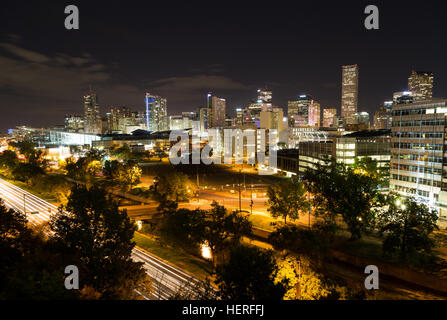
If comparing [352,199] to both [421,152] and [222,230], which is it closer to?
[222,230]

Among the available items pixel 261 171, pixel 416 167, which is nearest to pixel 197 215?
pixel 416 167

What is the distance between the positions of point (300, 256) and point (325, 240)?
4.11 meters

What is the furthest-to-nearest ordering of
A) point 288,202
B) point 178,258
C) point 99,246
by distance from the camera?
point 288,202, point 178,258, point 99,246

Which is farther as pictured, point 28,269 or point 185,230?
point 185,230

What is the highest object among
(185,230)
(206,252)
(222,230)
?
(222,230)

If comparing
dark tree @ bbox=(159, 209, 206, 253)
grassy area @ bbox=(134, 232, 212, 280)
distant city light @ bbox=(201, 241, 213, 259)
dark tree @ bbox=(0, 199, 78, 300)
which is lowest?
distant city light @ bbox=(201, 241, 213, 259)

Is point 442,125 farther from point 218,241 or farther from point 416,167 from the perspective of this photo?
point 218,241

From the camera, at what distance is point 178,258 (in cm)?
2861

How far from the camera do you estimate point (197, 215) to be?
28.5m

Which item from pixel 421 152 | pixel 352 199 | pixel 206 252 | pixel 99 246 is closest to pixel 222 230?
pixel 206 252

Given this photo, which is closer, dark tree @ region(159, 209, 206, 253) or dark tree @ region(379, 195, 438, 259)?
dark tree @ region(379, 195, 438, 259)

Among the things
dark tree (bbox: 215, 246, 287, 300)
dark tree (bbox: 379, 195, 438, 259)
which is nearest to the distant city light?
dark tree (bbox: 215, 246, 287, 300)

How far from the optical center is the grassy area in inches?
1027

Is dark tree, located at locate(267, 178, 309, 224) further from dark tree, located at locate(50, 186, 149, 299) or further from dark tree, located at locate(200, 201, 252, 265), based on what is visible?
dark tree, located at locate(50, 186, 149, 299)
